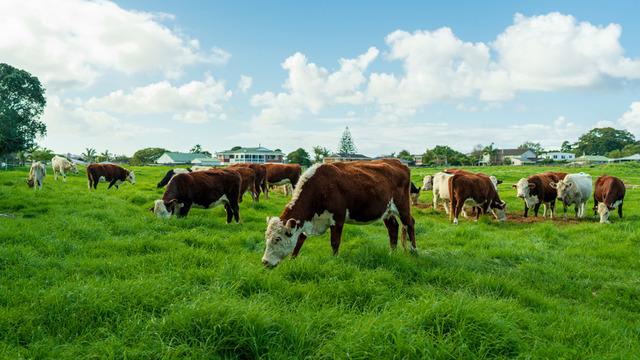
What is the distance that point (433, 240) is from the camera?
419 inches

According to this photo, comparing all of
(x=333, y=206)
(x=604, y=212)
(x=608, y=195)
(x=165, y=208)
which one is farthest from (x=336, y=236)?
(x=608, y=195)

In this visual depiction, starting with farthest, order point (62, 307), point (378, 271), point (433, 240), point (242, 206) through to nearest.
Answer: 1. point (242, 206)
2. point (433, 240)
3. point (378, 271)
4. point (62, 307)

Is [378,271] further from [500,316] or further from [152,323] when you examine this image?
[152,323]

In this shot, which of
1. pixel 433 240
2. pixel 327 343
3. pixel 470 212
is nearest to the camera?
pixel 327 343

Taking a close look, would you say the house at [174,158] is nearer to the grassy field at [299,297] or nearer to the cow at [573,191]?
the cow at [573,191]

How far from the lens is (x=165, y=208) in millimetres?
11125

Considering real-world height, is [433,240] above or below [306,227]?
below

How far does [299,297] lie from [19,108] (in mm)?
36619

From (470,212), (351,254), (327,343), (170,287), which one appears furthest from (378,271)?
(470,212)

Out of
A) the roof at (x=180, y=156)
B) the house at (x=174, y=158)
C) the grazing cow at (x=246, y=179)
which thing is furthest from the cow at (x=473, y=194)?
the roof at (x=180, y=156)

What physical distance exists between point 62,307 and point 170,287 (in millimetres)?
1102

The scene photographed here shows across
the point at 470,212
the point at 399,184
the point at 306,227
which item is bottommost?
the point at 470,212

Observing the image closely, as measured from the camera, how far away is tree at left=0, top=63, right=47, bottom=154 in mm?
31203

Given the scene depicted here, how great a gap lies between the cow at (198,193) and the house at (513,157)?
384ft
